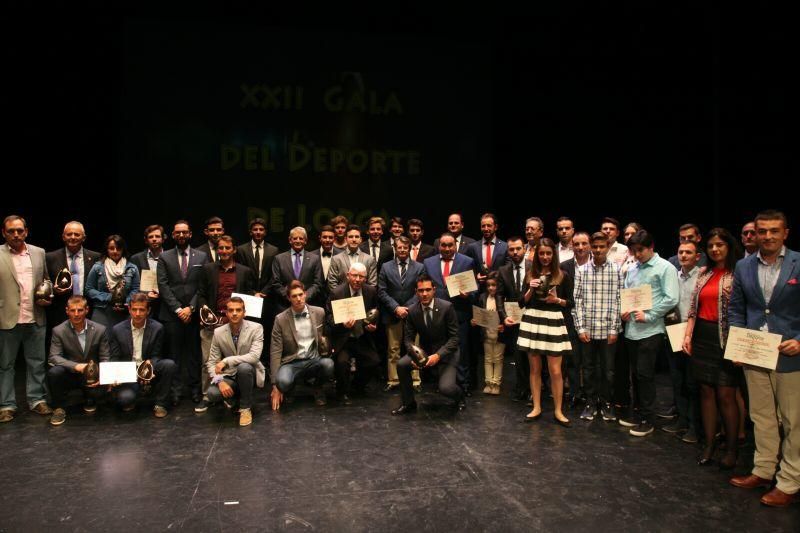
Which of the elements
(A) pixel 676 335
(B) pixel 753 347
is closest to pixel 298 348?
(A) pixel 676 335

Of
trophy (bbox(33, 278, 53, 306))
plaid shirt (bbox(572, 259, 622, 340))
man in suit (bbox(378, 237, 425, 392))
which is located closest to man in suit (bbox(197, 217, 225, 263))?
trophy (bbox(33, 278, 53, 306))

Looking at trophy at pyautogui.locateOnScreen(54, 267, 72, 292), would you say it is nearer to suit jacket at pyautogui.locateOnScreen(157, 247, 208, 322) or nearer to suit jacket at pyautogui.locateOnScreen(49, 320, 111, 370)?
suit jacket at pyautogui.locateOnScreen(49, 320, 111, 370)

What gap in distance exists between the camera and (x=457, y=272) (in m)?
5.61

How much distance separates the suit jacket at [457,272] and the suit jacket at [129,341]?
103 inches

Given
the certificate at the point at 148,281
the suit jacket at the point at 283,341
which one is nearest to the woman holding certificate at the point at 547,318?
the suit jacket at the point at 283,341

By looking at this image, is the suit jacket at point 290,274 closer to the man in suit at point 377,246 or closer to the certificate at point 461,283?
the man in suit at point 377,246

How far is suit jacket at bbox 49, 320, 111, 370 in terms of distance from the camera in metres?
4.83

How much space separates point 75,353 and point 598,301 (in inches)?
176

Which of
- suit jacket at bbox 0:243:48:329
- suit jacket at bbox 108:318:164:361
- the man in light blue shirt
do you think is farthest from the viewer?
suit jacket at bbox 108:318:164:361

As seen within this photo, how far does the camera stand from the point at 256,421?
15.5 ft

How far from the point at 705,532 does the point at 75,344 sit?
4858mm

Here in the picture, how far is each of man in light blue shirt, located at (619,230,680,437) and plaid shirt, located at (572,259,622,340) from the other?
11 cm

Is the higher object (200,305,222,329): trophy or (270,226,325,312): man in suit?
(270,226,325,312): man in suit

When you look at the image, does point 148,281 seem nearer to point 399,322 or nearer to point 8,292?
point 8,292
